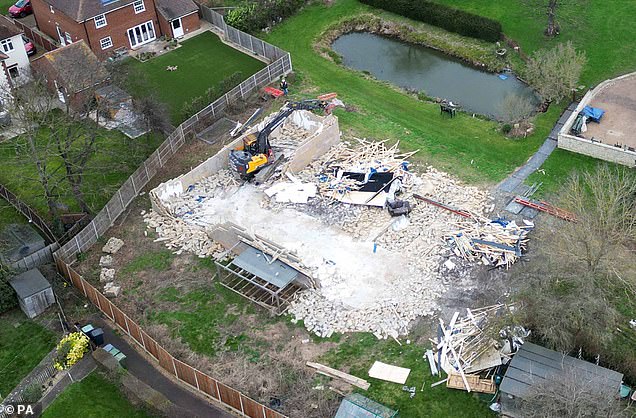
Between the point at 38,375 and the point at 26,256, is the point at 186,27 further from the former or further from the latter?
→ the point at 38,375

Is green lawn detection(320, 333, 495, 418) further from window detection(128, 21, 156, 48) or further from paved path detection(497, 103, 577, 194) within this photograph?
window detection(128, 21, 156, 48)

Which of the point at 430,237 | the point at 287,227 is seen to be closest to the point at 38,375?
the point at 287,227

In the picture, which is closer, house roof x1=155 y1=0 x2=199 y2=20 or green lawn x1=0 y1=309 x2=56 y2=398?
green lawn x1=0 y1=309 x2=56 y2=398

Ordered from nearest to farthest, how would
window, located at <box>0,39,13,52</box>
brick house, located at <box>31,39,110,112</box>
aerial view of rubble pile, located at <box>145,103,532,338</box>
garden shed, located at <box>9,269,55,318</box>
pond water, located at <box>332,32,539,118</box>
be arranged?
aerial view of rubble pile, located at <box>145,103,532,338</box> < garden shed, located at <box>9,269,55,318</box> < brick house, located at <box>31,39,110,112</box> < window, located at <box>0,39,13,52</box> < pond water, located at <box>332,32,539,118</box>

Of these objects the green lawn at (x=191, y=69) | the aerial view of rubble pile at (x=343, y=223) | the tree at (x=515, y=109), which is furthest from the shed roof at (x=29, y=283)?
the tree at (x=515, y=109)

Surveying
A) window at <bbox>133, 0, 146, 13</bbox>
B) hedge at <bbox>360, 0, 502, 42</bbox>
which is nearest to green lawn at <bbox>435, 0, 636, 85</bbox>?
hedge at <bbox>360, 0, 502, 42</bbox>

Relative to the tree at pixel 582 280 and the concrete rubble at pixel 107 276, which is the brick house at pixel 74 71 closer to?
the concrete rubble at pixel 107 276

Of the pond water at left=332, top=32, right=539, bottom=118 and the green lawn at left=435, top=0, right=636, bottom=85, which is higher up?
the green lawn at left=435, top=0, right=636, bottom=85
